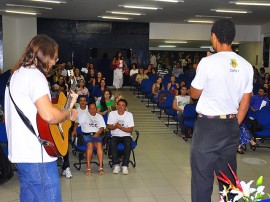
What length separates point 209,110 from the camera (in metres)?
2.91

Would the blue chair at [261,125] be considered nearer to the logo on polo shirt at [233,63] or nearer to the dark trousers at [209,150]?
the dark trousers at [209,150]

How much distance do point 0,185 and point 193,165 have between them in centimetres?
386

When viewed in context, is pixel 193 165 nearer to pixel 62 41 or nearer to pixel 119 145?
pixel 119 145

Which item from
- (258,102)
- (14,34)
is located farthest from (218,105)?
(14,34)

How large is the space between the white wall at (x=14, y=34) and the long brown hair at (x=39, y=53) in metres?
15.6

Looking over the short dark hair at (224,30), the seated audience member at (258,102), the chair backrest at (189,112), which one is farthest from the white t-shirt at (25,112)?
the seated audience member at (258,102)

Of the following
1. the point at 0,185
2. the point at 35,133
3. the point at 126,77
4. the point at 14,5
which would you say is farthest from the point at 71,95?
the point at 126,77

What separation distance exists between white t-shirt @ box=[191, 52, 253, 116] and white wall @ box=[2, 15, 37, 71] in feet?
51.4

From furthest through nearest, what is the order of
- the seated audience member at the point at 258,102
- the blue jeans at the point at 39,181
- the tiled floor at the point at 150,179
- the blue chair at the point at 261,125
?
1. the seated audience member at the point at 258,102
2. the blue chair at the point at 261,125
3. the tiled floor at the point at 150,179
4. the blue jeans at the point at 39,181

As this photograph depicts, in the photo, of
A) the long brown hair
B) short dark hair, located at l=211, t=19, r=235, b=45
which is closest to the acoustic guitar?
the long brown hair

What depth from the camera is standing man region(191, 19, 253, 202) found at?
286 centimetres

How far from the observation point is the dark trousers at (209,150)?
2.91 metres

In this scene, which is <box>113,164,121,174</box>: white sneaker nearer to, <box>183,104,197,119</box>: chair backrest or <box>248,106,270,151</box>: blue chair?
<box>183,104,197,119</box>: chair backrest

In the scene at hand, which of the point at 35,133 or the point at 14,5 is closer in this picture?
the point at 35,133
